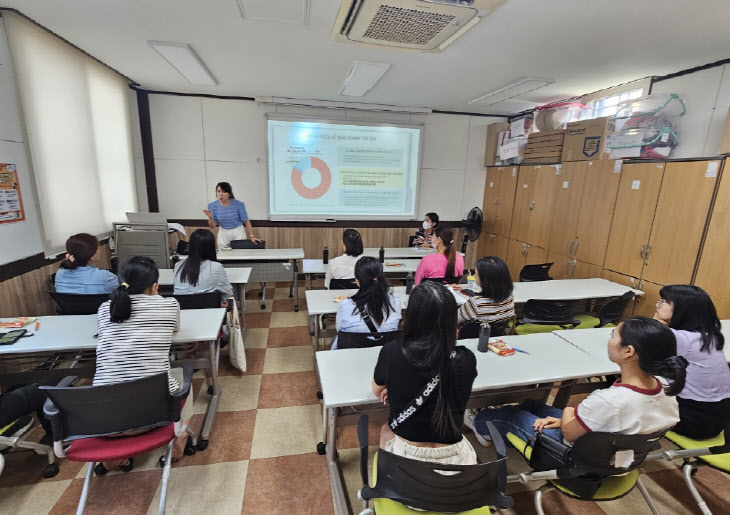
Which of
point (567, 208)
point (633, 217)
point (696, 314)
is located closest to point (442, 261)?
point (696, 314)

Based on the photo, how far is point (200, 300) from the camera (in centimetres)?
257

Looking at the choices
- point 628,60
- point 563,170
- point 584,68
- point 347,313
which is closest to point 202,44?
point 347,313

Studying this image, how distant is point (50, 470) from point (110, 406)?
1.05 meters

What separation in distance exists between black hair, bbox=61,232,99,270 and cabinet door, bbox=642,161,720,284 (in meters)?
5.05

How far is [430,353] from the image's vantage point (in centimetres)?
126

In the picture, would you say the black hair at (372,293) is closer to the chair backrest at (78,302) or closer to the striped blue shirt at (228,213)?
the chair backrest at (78,302)

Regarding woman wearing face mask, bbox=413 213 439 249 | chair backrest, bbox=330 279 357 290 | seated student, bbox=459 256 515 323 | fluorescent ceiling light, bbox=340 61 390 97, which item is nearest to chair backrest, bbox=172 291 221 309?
chair backrest, bbox=330 279 357 290

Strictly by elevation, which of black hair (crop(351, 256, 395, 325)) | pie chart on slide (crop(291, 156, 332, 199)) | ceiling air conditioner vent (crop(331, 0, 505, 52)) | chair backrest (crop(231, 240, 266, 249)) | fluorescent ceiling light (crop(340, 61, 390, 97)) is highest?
fluorescent ceiling light (crop(340, 61, 390, 97))

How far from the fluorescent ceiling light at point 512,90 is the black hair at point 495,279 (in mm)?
2839

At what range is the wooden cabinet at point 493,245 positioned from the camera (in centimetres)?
577

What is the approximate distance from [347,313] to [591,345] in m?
1.62

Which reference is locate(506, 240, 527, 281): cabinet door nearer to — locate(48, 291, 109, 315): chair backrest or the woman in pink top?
the woman in pink top

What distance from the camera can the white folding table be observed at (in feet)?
6.39

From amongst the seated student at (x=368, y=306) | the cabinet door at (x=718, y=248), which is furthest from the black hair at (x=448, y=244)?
the cabinet door at (x=718, y=248)
